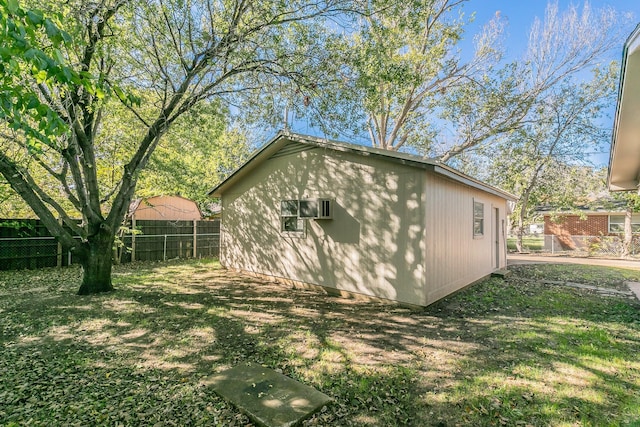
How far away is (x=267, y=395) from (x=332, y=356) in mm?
1095

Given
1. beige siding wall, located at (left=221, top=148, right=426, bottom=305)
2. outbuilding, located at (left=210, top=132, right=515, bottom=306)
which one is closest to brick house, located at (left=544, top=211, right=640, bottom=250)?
outbuilding, located at (left=210, top=132, right=515, bottom=306)

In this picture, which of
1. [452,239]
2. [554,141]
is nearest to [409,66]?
[452,239]

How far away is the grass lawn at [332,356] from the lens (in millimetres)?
2645

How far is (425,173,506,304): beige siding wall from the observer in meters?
5.66

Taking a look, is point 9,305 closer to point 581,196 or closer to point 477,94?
point 477,94

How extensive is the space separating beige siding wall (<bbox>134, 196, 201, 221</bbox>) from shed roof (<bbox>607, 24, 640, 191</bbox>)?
16220 millimetres

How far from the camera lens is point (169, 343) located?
4086mm

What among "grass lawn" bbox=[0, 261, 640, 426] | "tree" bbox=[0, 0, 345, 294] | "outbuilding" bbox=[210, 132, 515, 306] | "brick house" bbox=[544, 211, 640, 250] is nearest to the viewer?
"grass lawn" bbox=[0, 261, 640, 426]

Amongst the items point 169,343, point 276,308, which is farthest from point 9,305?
point 276,308

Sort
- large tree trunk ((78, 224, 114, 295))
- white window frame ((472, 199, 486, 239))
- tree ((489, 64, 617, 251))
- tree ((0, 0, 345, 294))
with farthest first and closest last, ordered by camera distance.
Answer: tree ((489, 64, 617, 251)), white window frame ((472, 199, 486, 239)), large tree trunk ((78, 224, 114, 295)), tree ((0, 0, 345, 294))

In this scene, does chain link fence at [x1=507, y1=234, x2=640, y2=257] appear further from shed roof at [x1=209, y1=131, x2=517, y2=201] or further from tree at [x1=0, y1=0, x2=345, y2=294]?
tree at [x1=0, y1=0, x2=345, y2=294]

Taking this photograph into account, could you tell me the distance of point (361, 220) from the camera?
632 centimetres

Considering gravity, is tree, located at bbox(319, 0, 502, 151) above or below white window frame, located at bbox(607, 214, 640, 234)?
above

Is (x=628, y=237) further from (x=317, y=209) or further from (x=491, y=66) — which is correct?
(x=317, y=209)
